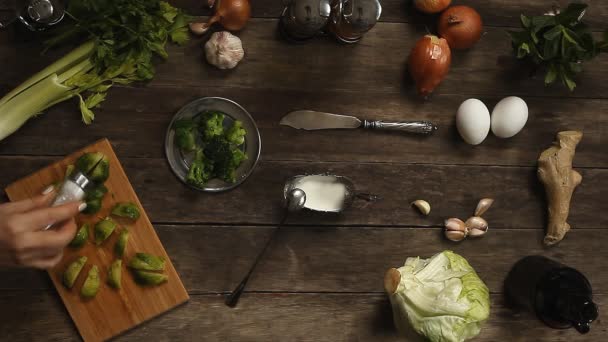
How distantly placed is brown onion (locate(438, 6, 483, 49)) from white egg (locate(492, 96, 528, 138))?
0.64 ft

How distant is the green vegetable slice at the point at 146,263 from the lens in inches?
56.0

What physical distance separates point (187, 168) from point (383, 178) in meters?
0.53

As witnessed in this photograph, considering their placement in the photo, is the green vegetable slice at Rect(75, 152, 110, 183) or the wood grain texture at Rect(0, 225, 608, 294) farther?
the wood grain texture at Rect(0, 225, 608, 294)

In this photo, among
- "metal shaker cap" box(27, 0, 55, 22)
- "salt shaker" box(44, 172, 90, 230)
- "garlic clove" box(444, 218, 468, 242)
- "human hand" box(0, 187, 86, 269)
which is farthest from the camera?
"garlic clove" box(444, 218, 468, 242)

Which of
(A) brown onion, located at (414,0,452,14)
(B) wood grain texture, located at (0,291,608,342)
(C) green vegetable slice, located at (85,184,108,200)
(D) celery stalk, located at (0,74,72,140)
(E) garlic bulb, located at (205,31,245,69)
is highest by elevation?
(D) celery stalk, located at (0,74,72,140)

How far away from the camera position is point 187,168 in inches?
58.1

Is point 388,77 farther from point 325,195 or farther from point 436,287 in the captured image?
point 436,287

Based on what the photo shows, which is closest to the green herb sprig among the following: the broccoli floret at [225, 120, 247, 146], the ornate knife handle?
the ornate knife handle

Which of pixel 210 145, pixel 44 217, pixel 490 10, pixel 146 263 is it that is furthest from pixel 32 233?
pixel 490 10

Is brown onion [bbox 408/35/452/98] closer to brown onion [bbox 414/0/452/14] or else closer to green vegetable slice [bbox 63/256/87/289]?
brown onion [bbox 414/0/452/14]

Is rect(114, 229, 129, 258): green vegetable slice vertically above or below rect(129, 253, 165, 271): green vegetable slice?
above

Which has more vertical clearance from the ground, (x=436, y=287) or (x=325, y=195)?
(x=325, y=195)

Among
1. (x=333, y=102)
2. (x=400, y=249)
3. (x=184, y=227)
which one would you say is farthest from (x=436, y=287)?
(x=184, y=227)

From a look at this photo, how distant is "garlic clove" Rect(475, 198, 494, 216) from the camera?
157cm
